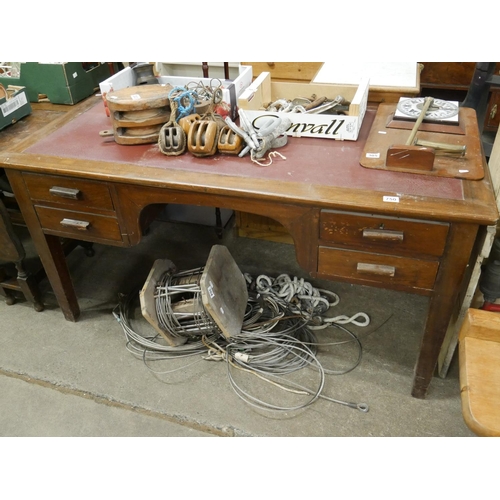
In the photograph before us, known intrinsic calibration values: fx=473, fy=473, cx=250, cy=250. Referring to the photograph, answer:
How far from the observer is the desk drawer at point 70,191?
1.63 meters

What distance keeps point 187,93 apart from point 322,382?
1191 millimetres

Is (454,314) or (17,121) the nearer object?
(454,314)

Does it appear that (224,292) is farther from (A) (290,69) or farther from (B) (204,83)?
(A) (290,69)

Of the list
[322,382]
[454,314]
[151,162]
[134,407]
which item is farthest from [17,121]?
[454,314]

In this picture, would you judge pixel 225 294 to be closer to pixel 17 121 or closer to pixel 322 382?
pixel 322 382

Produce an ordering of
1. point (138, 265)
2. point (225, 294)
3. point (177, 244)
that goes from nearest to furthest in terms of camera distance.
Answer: point (225, 294), point (138, 265), point (177, 244)

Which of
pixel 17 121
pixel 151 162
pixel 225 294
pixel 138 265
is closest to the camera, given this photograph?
pixel 151 162

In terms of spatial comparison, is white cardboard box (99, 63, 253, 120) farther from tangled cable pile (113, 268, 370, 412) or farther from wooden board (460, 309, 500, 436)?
wooden board (460, 309, 500, 436)

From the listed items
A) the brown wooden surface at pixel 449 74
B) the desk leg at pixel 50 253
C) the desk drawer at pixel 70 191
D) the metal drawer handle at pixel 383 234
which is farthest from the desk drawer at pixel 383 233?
the brown wooden surface at pixel 449 74

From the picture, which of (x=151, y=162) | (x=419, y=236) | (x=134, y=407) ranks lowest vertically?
(x=134, y=407)

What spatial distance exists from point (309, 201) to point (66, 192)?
0.86 meters

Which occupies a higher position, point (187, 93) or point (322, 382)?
point (187, 93)

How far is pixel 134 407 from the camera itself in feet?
5.86

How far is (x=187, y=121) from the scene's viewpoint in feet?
5.32
